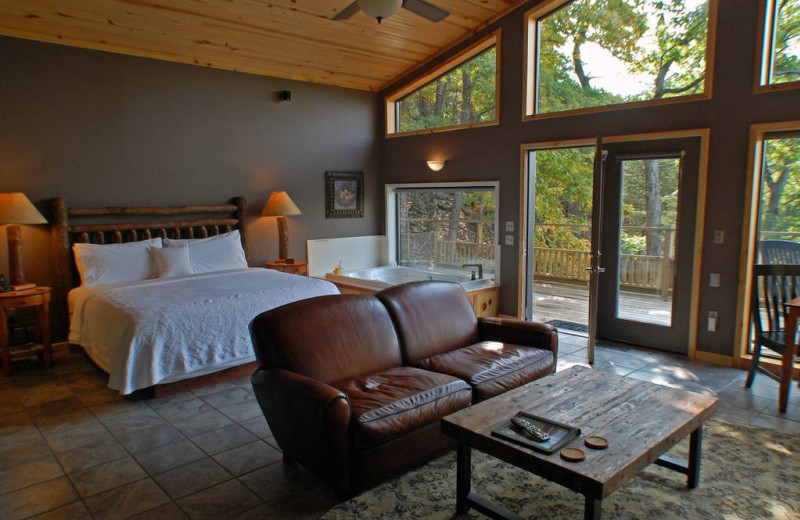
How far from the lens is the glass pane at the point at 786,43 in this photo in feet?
13.7

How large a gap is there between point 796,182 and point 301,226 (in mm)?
5161

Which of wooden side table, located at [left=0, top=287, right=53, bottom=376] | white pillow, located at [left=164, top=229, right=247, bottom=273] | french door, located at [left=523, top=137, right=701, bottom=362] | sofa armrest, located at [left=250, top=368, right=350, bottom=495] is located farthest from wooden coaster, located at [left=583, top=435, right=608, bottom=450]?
wooden side table, located at [left=0, top=287, right=53, bottom=376]

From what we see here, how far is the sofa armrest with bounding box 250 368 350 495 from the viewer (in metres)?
2.50

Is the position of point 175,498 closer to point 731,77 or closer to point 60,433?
point 60,433

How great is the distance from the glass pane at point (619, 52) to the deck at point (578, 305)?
1.92m

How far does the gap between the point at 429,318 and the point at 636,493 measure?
166 cm

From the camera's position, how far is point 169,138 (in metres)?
5.73

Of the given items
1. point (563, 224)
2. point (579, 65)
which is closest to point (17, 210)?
point (579, 65)

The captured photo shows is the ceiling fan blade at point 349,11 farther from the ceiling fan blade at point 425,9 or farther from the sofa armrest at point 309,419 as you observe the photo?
the sofa armrest at point 309,419

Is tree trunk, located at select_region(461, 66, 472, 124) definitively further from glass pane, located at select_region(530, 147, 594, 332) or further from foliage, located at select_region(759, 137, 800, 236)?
foliage, located at select_region(759, 137, 800, 236)

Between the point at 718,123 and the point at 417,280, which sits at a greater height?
the point at 718,123

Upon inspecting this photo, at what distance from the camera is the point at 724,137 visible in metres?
4.48

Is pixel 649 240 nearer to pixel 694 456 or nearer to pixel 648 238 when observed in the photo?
pixel 648 238

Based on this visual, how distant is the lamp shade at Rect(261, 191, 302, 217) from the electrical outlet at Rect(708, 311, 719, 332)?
4392mm
